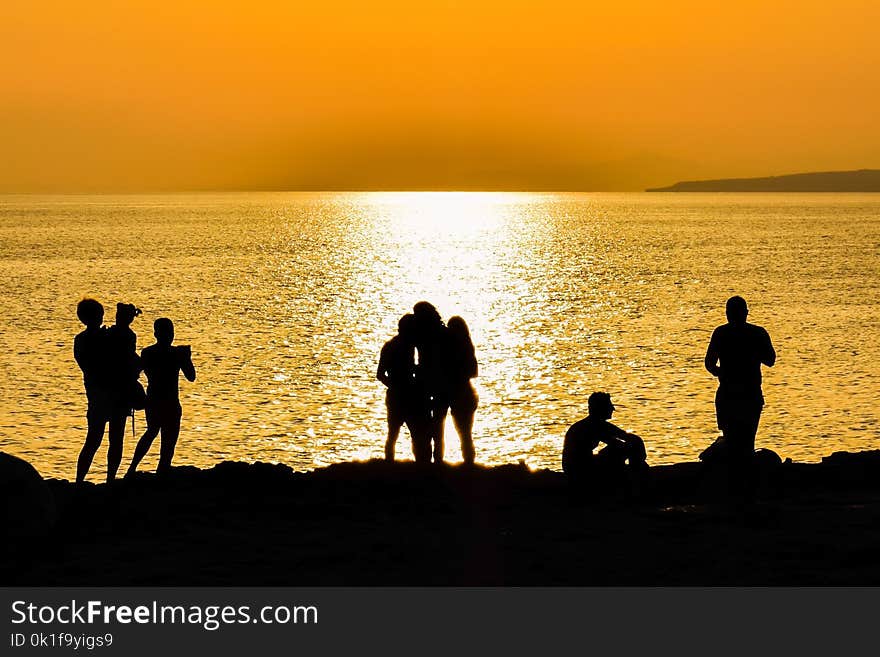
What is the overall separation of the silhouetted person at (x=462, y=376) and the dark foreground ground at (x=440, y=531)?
551 millimetres

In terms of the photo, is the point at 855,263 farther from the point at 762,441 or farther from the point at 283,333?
the point at 762,441

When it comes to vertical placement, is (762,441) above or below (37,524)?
above

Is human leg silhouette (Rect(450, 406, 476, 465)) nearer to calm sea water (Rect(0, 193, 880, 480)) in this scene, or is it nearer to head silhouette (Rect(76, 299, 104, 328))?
head silhouette (Rect(76, 299, 104, 328))

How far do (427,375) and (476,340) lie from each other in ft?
138

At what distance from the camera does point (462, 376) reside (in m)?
12.1

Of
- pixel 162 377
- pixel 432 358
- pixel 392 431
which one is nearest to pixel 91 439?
pixel 162 377

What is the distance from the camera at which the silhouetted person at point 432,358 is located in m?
11.8

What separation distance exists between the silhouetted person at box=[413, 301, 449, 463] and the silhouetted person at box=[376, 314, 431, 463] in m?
0.08

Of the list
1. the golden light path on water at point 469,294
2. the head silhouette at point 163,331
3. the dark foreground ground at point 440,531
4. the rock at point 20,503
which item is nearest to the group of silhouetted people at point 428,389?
the head silhouette at point 163,331

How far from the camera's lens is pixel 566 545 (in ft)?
31.0

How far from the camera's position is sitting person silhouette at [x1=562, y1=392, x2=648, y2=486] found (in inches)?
432

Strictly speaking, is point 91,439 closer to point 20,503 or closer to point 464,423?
point 20,503

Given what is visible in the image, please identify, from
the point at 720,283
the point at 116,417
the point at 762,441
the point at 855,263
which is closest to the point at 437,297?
the point at 720,283
